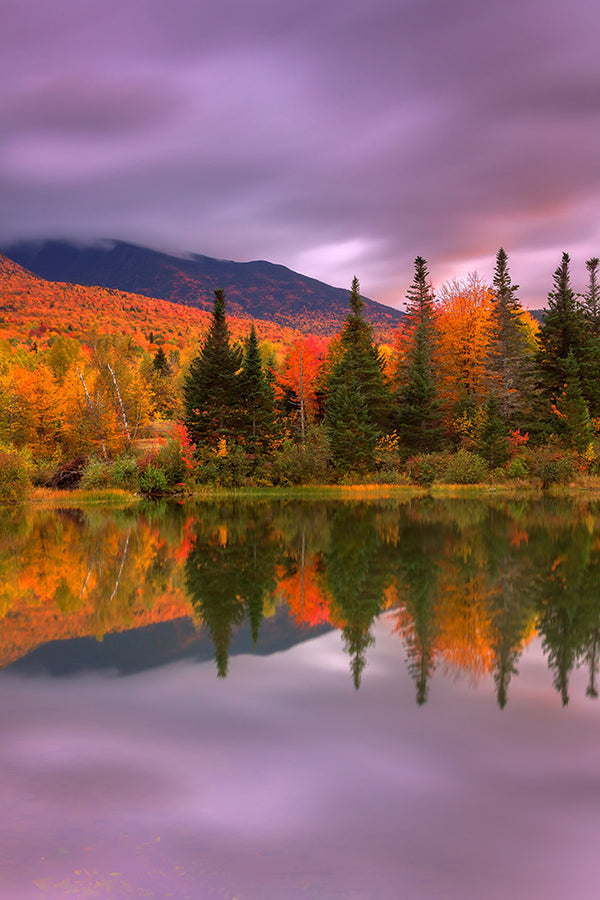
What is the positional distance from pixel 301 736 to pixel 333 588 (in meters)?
6.93

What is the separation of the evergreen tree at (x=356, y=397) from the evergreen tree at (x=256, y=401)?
4082 mm

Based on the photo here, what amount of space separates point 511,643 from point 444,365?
54.2 meters

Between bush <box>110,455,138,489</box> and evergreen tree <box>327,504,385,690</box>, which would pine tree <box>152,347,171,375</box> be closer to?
bush <box>110,455,138,489</box>

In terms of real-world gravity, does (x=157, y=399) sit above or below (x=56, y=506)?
above

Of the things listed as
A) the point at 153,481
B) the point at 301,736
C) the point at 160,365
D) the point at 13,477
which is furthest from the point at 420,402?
the point at 301,736

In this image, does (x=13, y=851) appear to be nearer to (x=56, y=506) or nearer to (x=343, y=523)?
(x=343, y=523)

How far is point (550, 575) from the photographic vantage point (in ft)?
46.8

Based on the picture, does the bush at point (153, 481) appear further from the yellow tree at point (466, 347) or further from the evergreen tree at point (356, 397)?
the yellow tree at point (466, 347)

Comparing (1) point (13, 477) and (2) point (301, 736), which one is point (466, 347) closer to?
(1) point (13, 477)

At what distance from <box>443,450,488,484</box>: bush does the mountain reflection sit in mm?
21483

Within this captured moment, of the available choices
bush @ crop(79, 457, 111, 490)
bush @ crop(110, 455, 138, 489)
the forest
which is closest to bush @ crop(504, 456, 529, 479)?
the forest

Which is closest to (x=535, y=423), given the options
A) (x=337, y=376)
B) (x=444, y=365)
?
(x=444, y=365)

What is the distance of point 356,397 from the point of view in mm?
47156

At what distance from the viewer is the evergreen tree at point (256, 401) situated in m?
47.6
